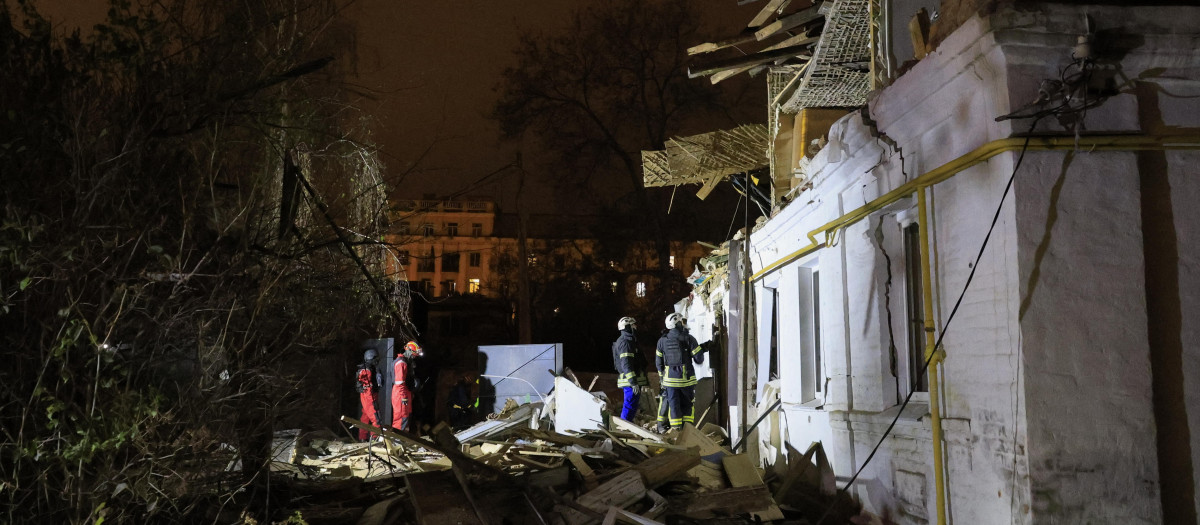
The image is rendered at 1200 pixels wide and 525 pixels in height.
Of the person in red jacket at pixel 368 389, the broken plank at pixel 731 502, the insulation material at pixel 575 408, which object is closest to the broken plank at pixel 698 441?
the broken plank at pixel 731 502

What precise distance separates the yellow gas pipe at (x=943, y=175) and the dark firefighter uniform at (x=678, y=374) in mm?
5043

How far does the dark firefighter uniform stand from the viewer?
10.9 m

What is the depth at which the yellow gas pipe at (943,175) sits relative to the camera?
468 cm

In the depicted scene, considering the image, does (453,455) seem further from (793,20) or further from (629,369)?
(793,20)

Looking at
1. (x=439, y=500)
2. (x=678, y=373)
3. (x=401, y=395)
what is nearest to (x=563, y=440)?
(x=678, y=373)

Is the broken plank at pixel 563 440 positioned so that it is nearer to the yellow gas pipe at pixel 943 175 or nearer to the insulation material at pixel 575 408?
the insulation material at pixel 575 408

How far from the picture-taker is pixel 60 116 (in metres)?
4.80

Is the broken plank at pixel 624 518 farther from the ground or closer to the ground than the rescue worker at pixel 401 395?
closer to the ground

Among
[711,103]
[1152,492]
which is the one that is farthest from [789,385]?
[711,103]

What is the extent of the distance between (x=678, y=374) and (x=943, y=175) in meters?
6.27

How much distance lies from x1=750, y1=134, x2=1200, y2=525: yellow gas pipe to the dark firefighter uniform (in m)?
5.04

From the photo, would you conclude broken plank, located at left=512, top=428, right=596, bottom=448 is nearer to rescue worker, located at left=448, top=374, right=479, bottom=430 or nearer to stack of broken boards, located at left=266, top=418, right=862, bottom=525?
stack of broken boards, located at left=266, top=418, right=862, bottom=525

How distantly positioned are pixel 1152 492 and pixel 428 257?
5.25 meters

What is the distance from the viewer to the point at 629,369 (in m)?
11.9
